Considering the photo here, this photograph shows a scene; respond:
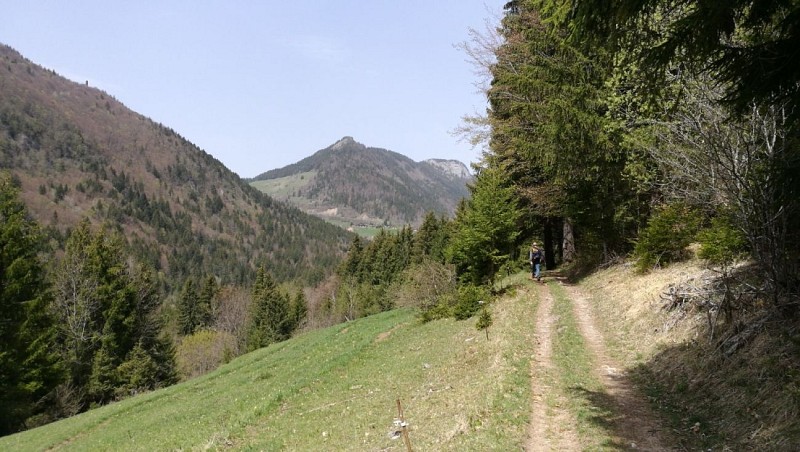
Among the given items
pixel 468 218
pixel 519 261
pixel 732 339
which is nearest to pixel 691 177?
pixel 732 339

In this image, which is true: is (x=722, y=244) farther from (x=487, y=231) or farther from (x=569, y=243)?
(x=569, y=243)

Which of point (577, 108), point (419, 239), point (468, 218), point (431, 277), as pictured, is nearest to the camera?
point (577, 108)

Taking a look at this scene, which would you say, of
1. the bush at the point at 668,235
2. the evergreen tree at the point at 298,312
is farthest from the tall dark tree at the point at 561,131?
the evergreen tree at the point at 298,312

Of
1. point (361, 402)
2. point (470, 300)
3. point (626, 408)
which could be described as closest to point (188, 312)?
point (470, 300)

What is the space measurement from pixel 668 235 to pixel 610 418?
1022cm

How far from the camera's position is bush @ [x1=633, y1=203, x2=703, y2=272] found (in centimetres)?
1614

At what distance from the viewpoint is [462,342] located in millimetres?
Result: 16594

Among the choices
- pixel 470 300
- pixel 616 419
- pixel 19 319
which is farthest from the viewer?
pixel 19 319

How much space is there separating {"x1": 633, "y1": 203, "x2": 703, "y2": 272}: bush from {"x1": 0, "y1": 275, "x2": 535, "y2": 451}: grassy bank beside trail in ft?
15.6

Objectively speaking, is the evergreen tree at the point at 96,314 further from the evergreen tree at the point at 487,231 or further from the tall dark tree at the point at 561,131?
the tall dark tree at the point at 561,131

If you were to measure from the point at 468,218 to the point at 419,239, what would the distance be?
61.5 metres

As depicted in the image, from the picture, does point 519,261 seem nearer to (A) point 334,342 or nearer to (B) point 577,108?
(A) point 334,342

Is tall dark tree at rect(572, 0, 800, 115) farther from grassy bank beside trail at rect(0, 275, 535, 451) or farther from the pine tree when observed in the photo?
the pine tree

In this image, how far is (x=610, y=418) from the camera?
8.55 meters
